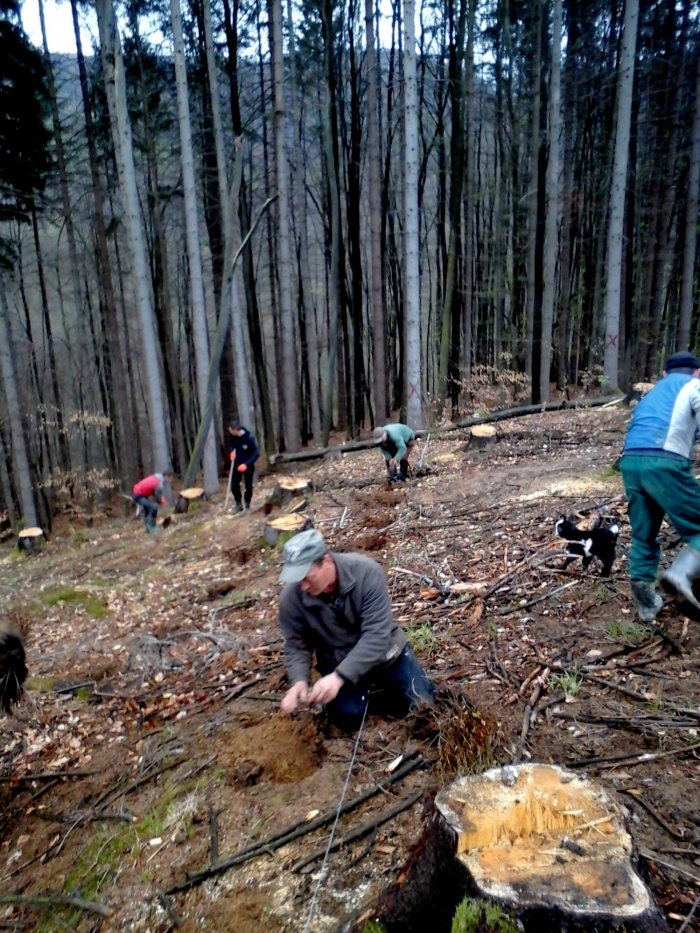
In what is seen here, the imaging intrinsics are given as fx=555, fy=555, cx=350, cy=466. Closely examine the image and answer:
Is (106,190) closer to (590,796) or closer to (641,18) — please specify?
(641,18)

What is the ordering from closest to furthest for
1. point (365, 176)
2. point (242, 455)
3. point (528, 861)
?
point (528, 861) → point (242, 455) → point (365, 176)

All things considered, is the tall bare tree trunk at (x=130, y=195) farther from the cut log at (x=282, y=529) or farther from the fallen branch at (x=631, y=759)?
the fallen branch at (x=631, y=759)

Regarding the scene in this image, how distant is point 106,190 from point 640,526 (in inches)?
696

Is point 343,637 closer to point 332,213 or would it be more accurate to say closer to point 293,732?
point 293,732

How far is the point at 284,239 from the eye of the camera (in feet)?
44.3

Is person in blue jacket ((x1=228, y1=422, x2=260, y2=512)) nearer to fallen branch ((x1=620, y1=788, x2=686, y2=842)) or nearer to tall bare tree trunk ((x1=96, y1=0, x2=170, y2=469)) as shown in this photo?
tall bare tree trunk ((x1=96, y1=0, x2=170, y2=469))

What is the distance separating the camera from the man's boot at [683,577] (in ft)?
11.1

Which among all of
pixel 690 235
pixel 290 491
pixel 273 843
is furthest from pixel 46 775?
pixel 690 235

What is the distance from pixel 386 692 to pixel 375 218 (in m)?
12.8

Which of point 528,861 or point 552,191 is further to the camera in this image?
point 552,191

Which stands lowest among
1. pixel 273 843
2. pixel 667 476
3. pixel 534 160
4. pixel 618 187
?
pixel 273 843

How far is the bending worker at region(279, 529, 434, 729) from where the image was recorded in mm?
3182

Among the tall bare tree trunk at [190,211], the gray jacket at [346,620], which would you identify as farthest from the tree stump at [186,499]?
the gray jacket at [346,620]

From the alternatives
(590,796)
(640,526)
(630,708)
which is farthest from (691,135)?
(590,796)
